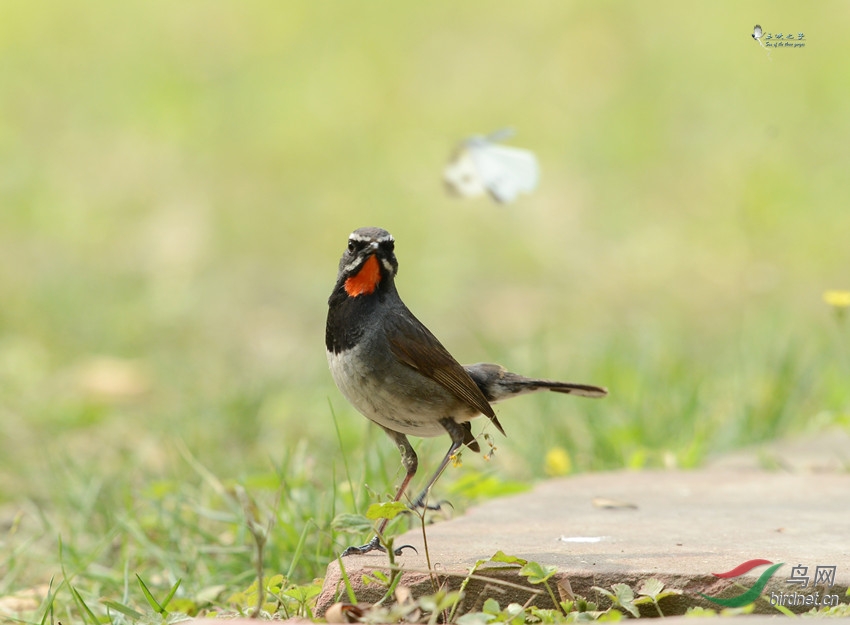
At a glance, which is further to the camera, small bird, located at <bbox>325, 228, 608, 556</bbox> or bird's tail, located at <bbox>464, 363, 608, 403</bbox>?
bird's tail, located at <bbox>464, 363, 608, 403</bbox>

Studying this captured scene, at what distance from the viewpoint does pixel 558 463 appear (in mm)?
5391

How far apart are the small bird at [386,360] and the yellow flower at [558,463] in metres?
1.60

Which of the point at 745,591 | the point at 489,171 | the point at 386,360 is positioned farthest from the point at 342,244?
the point at 745,591

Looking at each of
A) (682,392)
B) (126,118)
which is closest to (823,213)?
(682,392)

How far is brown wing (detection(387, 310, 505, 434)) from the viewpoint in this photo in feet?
12.1

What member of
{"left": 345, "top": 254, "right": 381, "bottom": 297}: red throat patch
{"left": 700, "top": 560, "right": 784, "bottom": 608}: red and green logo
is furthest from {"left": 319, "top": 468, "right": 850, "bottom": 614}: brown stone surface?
{"left": 345, "top": 254, "right": 381, "bottom": 297}: red throat patch

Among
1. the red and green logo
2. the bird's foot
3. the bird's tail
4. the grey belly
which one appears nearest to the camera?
the red and green logo

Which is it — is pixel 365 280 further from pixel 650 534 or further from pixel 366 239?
pixel 650 534

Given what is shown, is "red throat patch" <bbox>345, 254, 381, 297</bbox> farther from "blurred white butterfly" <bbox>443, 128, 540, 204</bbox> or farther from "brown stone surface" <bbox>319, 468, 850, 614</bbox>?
"brown stone surface" <bbox>319, 468, 850, 614</bbox>

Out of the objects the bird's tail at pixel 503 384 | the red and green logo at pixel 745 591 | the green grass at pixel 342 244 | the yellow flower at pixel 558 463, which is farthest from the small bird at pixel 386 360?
the yellow flower at pixel 558 463

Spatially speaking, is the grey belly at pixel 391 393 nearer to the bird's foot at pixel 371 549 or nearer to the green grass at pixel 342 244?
the bird's foot at pixel 371 549

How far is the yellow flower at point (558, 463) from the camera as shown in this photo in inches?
212

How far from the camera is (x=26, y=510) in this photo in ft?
17.2

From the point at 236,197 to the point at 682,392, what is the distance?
20.9 ft
